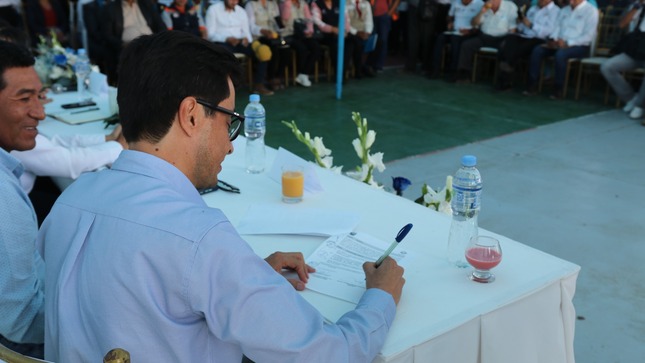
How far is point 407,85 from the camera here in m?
7.62

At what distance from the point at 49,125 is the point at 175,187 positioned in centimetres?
224

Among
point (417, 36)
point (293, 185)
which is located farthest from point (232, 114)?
point (417, 36)

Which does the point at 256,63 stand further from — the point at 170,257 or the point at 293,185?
the point at 170,257

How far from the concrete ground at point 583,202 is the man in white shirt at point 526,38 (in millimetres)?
1608

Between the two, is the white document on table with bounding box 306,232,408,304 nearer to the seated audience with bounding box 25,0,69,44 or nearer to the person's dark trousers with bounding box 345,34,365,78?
the seated audience with bounding box 25,0,69,44

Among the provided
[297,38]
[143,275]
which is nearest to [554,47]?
[297,38]

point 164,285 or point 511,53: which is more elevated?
point 164,285

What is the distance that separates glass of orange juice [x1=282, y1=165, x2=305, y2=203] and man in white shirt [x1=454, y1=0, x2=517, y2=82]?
630 cm

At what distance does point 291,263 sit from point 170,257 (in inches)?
20.7

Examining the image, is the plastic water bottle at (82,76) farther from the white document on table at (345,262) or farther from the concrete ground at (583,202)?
the white document on table at (345,262)

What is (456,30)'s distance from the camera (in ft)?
26.3

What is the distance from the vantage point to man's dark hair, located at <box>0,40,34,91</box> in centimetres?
186

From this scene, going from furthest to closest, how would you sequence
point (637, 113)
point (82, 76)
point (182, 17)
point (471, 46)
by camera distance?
point (471, 46) → point (182, 17) → point (637, 113) → point (82, 76)

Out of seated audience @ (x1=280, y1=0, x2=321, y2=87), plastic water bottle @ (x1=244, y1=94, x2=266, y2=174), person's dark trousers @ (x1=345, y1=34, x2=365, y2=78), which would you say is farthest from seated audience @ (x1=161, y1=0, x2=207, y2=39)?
plastic water bottle @ (x1=244, y1=94, x2=266, y2=174)
